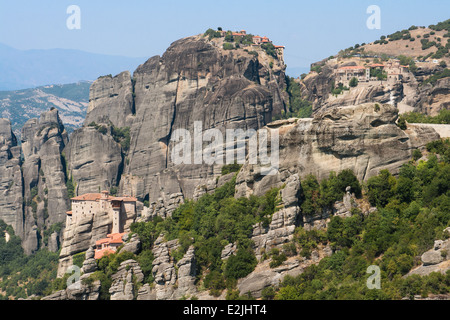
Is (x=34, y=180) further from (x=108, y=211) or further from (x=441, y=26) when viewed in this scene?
(x=441, y=26)

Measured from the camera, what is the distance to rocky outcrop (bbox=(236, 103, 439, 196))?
6222cm

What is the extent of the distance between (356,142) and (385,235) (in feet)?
25.6

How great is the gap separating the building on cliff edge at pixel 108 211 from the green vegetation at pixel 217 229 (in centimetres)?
343

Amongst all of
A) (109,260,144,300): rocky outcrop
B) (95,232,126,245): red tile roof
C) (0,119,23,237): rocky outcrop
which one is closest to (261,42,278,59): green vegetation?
(0,119,23,237): rocky outcrop

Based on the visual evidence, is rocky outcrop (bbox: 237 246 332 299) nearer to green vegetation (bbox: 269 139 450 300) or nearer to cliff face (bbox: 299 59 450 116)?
green vegetation (bbox: 269 139 450 300)

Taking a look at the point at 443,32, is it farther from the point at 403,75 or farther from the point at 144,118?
the point at 144,118

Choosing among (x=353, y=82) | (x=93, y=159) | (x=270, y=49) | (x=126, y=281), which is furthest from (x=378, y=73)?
(x=126, y=281)

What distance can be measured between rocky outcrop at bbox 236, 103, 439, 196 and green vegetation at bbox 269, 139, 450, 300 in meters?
1.07

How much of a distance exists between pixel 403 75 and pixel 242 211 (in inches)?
3009

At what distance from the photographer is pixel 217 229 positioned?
6981 centimetres

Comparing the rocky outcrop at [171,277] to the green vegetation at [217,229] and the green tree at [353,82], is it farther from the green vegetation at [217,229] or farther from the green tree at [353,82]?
the green tree at [353,82]

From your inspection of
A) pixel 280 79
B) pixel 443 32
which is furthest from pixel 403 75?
pixel 443 32

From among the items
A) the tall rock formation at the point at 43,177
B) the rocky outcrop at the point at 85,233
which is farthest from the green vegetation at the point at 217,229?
the tall rock formation at the point at 43,177

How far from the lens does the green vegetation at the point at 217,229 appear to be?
63.4m
